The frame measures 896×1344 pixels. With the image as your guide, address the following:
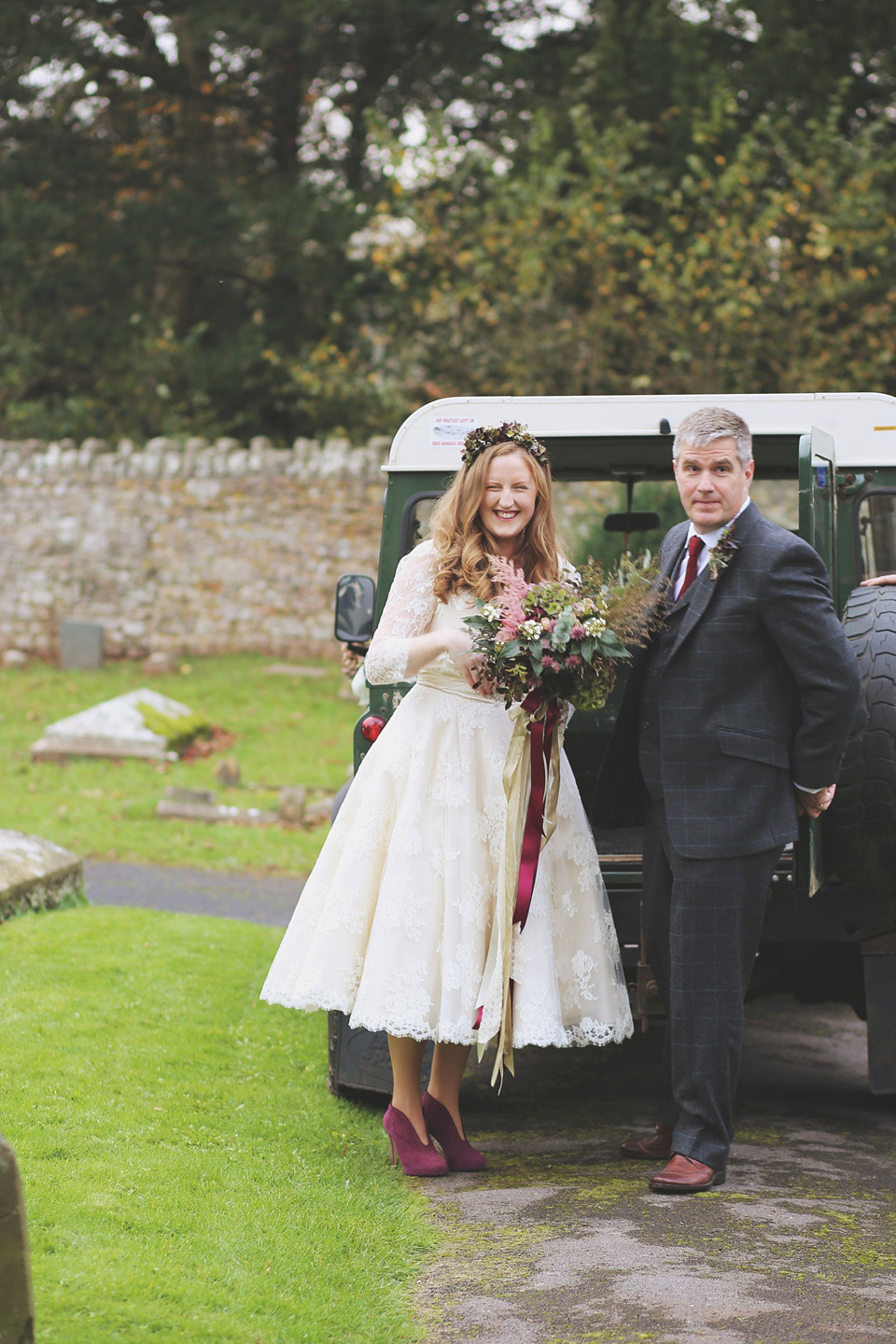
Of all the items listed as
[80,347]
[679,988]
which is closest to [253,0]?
[80,347]

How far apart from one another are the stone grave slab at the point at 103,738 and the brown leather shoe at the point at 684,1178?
31.8 ft

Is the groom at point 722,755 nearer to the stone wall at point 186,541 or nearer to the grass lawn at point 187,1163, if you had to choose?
the grass lawn at point 187,1163

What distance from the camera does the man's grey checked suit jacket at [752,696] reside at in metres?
3.68

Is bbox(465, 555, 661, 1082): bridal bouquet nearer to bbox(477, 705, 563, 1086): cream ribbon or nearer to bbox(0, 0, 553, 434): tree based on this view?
bbox(477, 705, 563, 1086): cream ribbon

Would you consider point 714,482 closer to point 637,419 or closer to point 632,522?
point 637,419

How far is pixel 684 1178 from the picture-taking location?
3797 millimetres

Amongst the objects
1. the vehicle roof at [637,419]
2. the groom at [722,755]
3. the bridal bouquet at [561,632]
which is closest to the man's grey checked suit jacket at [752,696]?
the groom at [722,755]

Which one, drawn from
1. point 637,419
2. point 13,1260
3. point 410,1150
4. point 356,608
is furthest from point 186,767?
point 13,1260

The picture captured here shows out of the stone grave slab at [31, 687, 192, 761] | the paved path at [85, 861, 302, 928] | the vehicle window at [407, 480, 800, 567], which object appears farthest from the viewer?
the stone grave slab at [31, 687, 192, 761]

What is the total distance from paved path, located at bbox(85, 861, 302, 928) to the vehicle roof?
394 cm

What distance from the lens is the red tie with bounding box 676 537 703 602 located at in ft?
13.1

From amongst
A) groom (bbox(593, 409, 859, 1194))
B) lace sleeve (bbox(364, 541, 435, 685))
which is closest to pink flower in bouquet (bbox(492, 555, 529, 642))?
lace sleeve (bbox(364, 541, 435, 685))

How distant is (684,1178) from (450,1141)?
768 millimetres

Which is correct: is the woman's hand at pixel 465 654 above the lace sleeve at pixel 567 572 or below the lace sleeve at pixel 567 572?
below
